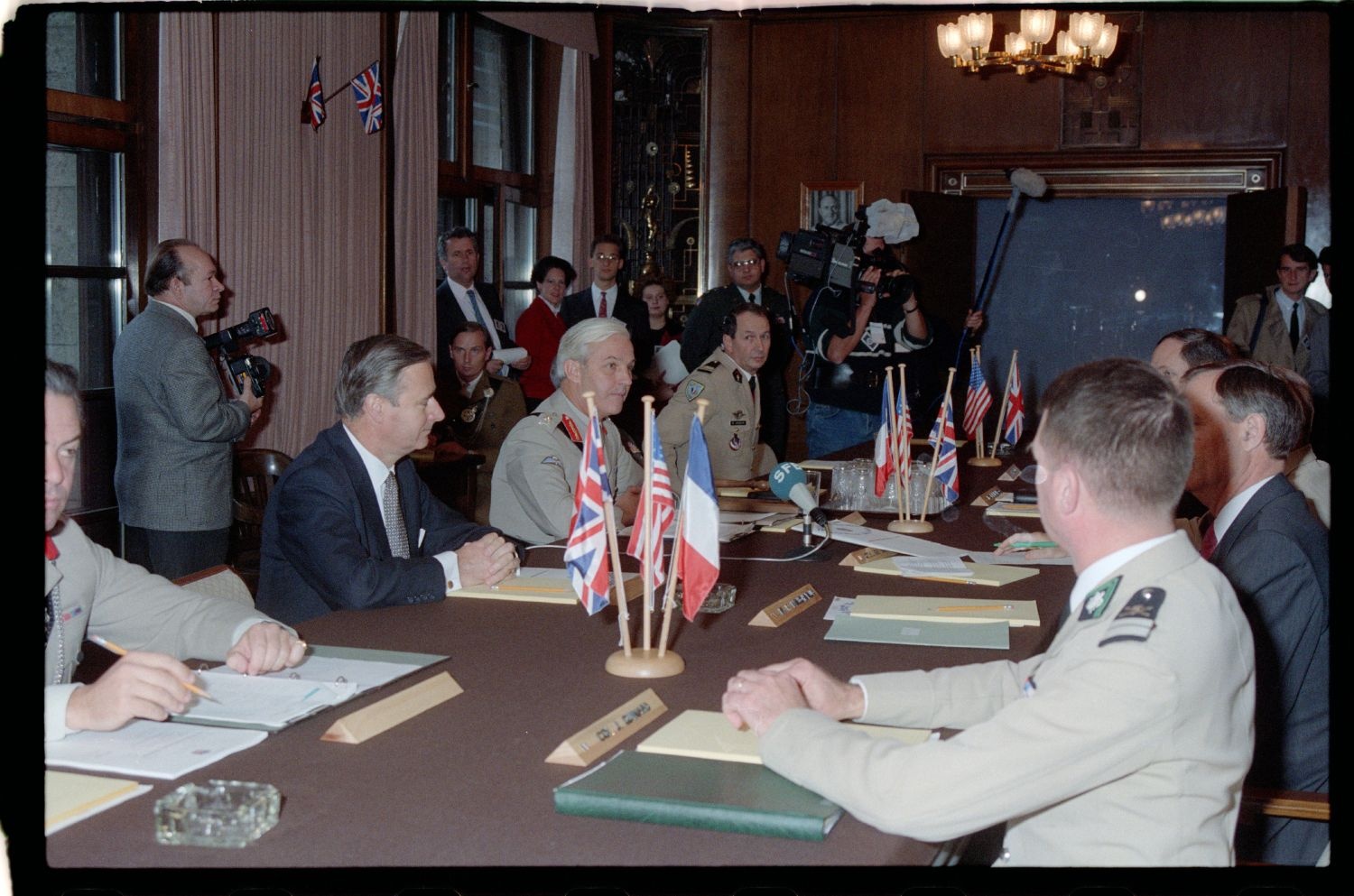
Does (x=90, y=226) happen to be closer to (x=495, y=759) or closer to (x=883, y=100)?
(x=495, y=759)

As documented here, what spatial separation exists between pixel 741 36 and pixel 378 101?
3.27 metres

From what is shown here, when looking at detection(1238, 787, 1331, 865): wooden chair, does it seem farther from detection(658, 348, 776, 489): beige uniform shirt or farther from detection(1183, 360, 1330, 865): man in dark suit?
detection(658, 348, 776, 489): beige uniform shirt

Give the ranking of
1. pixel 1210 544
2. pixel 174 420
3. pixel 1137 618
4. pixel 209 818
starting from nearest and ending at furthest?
pixel 209 818 → pixel 1137 618 → pixel 1210 544 → pixel 174 420

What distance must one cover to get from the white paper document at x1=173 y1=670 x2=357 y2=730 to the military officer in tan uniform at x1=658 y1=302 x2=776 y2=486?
3082 mm

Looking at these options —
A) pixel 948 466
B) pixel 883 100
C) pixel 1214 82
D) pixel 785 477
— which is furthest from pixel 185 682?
pixel 1214 82

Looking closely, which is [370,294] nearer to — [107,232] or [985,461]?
[107,232]

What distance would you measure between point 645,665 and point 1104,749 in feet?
2.70

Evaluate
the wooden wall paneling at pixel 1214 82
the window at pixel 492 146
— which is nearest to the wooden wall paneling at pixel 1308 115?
the wooden wall paneling at pixel 1214 82

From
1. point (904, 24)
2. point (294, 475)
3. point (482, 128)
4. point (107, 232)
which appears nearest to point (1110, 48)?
point (904, 24)

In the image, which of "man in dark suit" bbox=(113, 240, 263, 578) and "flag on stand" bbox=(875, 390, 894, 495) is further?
"man in dark suit" bbox=(113, 240, 263, 578)

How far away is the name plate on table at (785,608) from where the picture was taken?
97.0 inches

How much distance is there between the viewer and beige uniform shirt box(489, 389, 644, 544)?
357cm

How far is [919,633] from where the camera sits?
238 cm

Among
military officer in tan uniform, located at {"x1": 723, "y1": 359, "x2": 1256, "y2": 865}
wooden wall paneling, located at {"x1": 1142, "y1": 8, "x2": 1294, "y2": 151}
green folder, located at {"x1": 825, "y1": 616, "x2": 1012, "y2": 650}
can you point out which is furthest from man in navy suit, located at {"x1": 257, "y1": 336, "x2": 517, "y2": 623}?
wooden wall paneling, located at {"x1": 1142, "y1": 8, "x2": 1294, "y2": 151}
